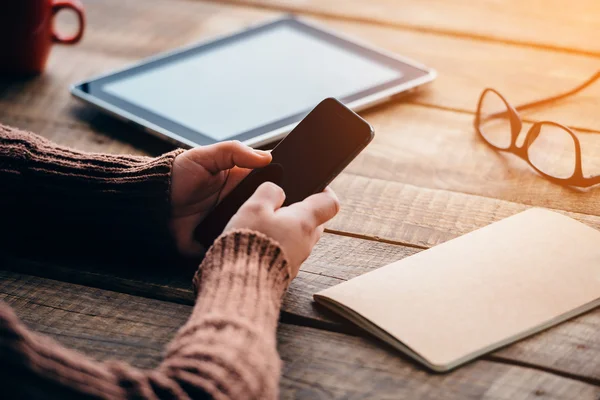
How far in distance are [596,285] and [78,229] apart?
54 centimetres

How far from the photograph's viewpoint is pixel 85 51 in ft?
4.42

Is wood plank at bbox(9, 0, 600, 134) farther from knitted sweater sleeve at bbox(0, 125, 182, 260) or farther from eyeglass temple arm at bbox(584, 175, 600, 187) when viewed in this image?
knitted sweater sleeve at bbox(0, 125, 182, 260)

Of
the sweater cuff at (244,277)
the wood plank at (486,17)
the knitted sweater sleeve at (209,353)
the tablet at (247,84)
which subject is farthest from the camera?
the wood plank at (486,17)

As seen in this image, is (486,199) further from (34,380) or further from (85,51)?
(85,51)

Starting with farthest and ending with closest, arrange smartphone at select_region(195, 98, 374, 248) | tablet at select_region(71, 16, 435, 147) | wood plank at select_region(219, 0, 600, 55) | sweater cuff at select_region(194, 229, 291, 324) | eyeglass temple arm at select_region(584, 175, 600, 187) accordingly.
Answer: wood plank at select_region(219, 0, 600, 55), tablet at select_region(71, 16, 435, 147), eyeglass temple arm at select_region(584, 175, 600, 187), smartphone at select_region(195, 98, 374, 248), sweater cuff at select_region(194, 229, 291, 324)

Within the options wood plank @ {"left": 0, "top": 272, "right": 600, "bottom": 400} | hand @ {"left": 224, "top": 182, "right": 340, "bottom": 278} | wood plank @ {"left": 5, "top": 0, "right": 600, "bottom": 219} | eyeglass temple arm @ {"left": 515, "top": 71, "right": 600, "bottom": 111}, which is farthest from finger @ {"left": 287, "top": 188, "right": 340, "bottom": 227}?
eyeglass temple arm @ {"left": 515, "top": 71, "right": 600, "bottom": 111}

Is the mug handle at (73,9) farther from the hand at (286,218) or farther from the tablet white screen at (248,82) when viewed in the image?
the hand at (286,218)

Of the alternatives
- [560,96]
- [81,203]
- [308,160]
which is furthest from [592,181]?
[81,203]

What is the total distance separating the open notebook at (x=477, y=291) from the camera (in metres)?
0.70

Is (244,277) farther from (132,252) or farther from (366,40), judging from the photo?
(366,40)

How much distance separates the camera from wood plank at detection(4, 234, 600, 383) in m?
0.70

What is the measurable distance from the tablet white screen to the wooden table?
6 centimetres

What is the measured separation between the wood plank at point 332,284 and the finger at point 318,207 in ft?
0.23

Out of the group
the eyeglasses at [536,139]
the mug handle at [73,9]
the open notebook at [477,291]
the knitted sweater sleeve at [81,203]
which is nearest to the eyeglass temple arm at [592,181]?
the eyeglasses at [536,139]
